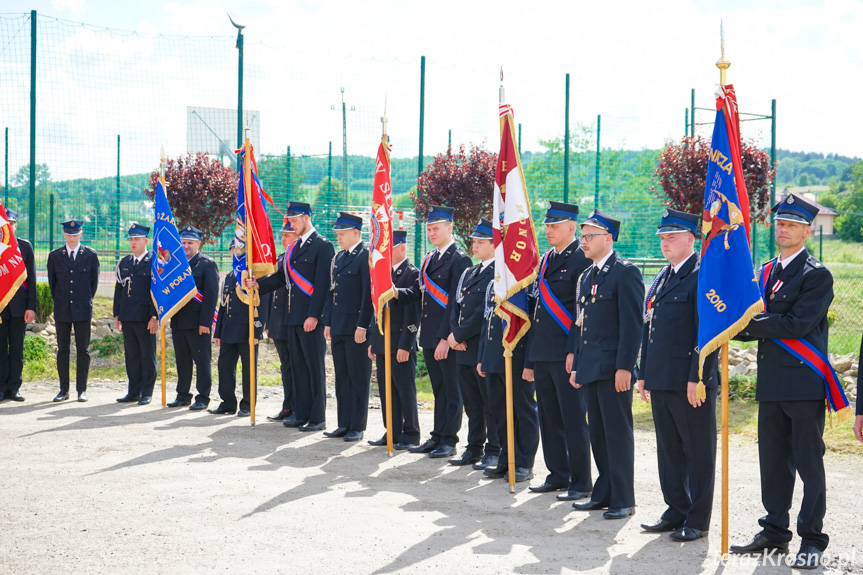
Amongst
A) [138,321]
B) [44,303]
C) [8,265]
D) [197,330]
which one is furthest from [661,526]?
[44,303]

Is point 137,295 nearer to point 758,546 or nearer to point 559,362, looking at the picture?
point 559,362

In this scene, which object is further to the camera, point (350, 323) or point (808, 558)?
point (350, 323)

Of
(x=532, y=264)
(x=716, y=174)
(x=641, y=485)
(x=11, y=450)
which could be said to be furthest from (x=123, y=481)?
(x=716, y=174)

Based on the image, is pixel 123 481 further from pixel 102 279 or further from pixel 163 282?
pixel 102 279

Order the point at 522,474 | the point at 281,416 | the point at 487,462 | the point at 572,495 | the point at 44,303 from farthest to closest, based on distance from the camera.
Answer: the point at 44,303
the point at 281,416
the point at 487,462
the point at 522,474
the point at 572,495

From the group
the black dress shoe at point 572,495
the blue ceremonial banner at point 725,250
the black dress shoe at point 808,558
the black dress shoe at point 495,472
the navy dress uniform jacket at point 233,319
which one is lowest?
the black dress shoe at point 495,472

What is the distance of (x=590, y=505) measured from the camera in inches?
225

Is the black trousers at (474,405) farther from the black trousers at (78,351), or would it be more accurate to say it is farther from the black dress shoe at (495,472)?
the black trousers at (78,351)

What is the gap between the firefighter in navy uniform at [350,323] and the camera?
8219 mm

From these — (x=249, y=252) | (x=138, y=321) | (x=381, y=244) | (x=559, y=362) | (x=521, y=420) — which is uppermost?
(x=381, y=244)

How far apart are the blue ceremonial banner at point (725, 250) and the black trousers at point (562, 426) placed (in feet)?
4.48

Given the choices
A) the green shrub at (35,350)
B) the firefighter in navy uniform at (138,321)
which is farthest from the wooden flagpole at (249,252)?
the green shrub at (35,350)

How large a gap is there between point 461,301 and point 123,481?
2.91m

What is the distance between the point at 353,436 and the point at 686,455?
3762 mm
